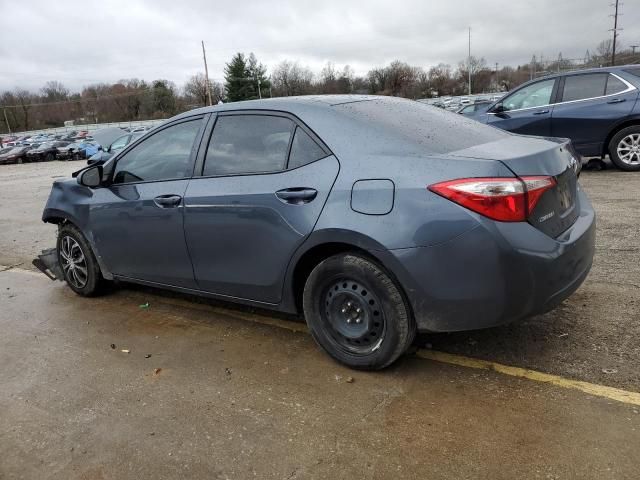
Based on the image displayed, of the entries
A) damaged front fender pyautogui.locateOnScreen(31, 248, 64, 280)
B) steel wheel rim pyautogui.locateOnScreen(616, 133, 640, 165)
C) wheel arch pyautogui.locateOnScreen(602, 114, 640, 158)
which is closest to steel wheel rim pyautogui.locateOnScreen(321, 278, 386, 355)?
damaged front fender pyautogui.locateOnScreen(31, 248, 64, 280)

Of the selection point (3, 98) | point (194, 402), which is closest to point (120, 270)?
point (194, 402)

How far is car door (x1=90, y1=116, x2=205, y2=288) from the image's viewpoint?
12.7ft

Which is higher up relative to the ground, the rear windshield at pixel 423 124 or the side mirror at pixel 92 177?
the rear windshield at pixel 423 124

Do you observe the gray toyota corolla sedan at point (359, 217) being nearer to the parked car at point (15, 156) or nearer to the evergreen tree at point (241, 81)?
the parked car at point (15, 156)

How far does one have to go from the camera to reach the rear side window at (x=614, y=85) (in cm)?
866

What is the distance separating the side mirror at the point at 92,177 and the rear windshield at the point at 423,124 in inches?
85.6

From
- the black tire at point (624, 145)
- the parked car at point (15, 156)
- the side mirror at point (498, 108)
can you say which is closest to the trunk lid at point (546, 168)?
the black tire at point (624, 145)

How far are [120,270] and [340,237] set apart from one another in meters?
2.34

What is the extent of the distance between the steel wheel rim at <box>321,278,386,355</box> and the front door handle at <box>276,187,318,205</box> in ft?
1.67

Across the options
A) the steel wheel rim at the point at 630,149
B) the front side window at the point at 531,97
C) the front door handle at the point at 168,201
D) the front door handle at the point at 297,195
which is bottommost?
the steel wheel rim at the point at 630,149

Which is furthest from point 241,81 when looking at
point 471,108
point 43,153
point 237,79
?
point 471,108

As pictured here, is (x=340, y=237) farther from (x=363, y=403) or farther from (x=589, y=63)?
(x=589, y=63)

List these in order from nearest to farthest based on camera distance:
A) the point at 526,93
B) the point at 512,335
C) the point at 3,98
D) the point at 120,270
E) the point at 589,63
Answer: the point at 512,335
the point at 120,270
the point at 526,93
the point at 589,63
the point at 3,98

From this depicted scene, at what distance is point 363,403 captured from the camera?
289 cm
